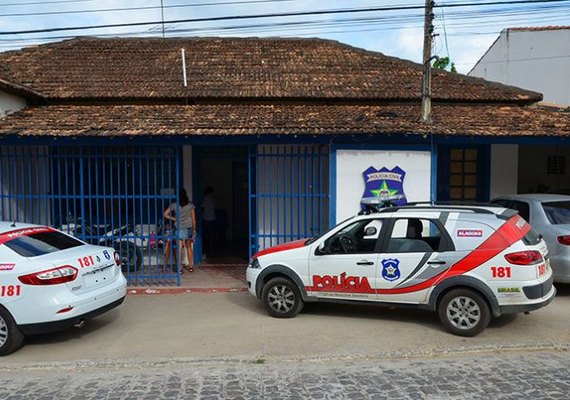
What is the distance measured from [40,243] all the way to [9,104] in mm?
5225

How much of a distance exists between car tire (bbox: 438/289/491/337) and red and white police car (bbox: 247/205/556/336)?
1cm

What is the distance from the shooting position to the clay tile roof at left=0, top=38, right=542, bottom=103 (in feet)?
36.0

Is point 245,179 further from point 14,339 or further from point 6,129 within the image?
point 14,339

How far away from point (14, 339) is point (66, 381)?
39.2 inches

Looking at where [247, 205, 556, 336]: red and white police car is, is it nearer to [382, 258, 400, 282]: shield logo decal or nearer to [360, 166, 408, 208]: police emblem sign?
[382, 258, 400, 282]: shield logo decal

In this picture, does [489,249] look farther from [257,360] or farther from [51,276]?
[51,276]

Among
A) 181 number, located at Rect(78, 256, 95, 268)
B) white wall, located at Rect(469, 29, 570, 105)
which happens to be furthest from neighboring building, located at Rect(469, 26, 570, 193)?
181 number, located at Rect(78, 256, 95, 268)

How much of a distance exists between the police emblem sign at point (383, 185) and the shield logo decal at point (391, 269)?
101 inches

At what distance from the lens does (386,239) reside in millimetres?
6422

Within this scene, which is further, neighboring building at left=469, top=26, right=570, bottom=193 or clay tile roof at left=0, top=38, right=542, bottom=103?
neighboring building at left=469, top=26, right=570, bottom=193

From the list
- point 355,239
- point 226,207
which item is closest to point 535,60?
point 226,207

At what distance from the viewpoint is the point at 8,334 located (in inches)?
217

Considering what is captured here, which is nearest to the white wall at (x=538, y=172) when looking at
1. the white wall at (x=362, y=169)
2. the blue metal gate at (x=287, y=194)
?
the white wall at (x=362, y=169)

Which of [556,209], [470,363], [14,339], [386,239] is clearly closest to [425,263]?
[386,239]
